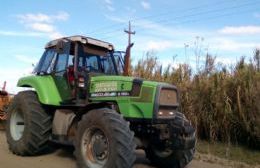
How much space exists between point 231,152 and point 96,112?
559 cm

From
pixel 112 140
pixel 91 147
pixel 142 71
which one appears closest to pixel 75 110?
pixel 91 147

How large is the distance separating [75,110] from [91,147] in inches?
57.6

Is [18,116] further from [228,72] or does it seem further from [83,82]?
[228,72]

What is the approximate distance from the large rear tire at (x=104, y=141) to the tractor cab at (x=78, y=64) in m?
1.22

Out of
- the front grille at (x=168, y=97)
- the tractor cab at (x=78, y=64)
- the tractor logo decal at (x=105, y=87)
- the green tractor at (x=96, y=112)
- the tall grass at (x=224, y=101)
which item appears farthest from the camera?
the tall grass at (x=224, y=101)

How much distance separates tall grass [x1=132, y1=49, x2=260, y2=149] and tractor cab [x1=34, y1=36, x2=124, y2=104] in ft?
15.5

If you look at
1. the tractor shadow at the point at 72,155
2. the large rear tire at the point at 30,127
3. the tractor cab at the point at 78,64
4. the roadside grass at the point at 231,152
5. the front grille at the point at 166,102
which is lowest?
the roadside grass at the point at 231,152

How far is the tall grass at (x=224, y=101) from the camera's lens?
13492 mm

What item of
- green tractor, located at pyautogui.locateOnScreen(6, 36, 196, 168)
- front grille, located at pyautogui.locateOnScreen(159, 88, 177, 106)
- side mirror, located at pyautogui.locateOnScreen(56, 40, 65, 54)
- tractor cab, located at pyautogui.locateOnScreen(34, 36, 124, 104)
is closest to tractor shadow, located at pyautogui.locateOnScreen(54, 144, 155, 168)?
green tractor, located at pyautogui.locateOnScreen(6, 36, 196, 168)

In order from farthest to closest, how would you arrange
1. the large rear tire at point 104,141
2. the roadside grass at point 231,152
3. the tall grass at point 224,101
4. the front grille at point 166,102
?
1. the tall grass at point 224,101
2. the roadside grass at point 231,152
3. the front grille at point 166,102
4. the large rear tire at point 104,141

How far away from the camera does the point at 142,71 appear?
17.5 m

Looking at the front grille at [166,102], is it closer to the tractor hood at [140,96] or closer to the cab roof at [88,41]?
the tractor hood at [140,96]

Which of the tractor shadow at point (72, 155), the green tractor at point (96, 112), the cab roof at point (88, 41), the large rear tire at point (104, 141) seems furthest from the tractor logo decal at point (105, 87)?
the tractor shadow at point (72, 155)

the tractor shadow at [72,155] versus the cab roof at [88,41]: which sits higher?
the cab roof at [88,41]
